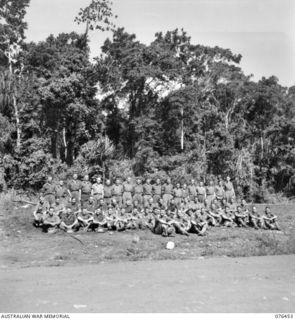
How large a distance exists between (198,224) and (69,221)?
12.0ft

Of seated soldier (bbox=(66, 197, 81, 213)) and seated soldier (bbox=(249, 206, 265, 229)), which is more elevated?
seated soldier (bbox=(66, 197, 81, 213))

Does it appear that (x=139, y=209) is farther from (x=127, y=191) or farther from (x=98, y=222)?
(x=98, y=222)

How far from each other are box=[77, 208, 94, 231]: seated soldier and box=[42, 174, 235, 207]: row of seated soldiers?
3.79ft

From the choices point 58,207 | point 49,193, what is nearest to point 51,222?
point 58,207

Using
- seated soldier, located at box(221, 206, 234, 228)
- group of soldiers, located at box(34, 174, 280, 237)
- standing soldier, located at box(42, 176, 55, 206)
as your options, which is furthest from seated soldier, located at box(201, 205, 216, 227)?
standing soldier, located at box(42, 176, 55, 206)

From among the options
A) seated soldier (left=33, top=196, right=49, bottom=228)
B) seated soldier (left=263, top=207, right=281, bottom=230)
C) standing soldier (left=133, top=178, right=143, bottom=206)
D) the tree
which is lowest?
seated soldier (left=263, top=207, right=281, bottom=230)

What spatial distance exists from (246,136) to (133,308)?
28.2 meters

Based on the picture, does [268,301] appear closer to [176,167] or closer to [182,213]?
[182,213]

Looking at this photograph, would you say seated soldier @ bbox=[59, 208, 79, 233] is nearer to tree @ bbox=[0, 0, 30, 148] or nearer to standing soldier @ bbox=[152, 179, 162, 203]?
→ standing soldier @ bbox=[152, 179, 162, 203]

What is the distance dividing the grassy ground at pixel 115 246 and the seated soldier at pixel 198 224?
9.5 inches

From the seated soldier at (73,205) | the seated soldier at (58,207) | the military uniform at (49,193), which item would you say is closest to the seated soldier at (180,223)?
the seated soldier at (73,205)

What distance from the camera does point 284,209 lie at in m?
20.0

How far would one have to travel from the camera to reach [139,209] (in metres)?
14.4

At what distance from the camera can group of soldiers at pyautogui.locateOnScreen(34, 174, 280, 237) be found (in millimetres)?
12617
